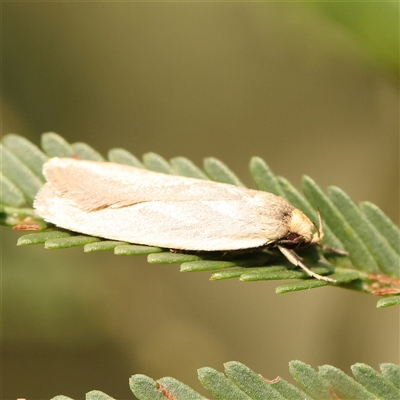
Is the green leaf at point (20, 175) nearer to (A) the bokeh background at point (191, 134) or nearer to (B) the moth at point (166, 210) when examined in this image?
(B) the moth at point (166, 210)

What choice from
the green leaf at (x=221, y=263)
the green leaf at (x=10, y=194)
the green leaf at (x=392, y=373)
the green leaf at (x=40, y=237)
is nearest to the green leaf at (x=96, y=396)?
the green leaf at (x=221, y=263)

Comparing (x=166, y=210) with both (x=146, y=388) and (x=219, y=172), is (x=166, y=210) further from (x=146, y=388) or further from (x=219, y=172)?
(x=146, y=388)

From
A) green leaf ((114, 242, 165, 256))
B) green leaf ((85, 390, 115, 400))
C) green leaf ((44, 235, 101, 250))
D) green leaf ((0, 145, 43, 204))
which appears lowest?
green leaf ((85, 390, 115, 400))

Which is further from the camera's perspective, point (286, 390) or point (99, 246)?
point (99, 246)

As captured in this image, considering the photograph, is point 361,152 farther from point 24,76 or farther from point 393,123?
point 24,76

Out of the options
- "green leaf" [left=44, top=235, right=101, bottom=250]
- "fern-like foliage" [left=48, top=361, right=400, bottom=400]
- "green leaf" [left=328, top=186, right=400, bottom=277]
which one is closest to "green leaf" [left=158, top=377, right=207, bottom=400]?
"fern-like foliage" [left=48, top=361, right=400, bottom=400]

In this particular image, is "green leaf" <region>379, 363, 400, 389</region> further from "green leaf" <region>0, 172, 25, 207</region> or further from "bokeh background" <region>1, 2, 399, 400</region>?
"bokeh background" <region>1, 2, 399, 400</region>

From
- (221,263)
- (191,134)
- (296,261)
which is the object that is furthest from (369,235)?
(191,134)
